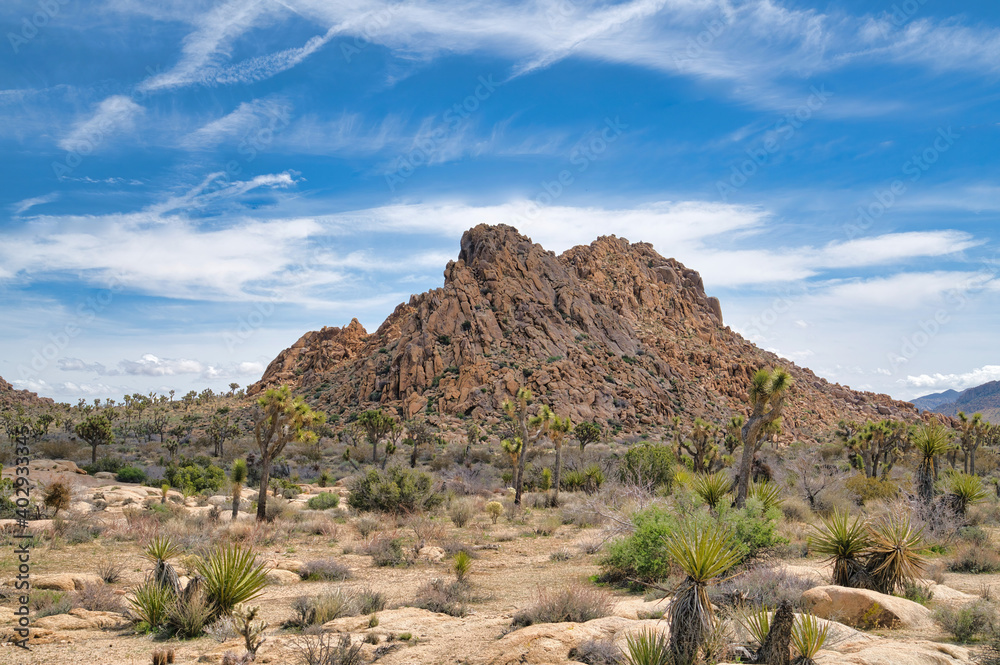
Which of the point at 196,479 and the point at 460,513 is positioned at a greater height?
the point at 196,479

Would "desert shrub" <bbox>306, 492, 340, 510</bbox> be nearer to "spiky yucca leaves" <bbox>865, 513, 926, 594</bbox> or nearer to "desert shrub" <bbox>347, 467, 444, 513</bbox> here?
"desert shrub" <bbox>347, 467, 444, 513</bbox>

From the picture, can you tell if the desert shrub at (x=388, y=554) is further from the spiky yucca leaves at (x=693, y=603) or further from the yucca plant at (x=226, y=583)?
the spiky yucca leaves at (x=693, y=603)

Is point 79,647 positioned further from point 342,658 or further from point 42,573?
point 42,573

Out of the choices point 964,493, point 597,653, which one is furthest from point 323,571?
point 964,493

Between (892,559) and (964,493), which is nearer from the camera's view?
(892,559)

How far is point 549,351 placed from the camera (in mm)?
67250

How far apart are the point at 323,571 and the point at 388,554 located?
194cm

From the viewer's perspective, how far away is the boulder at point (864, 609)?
844cm

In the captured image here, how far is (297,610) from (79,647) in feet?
8.97

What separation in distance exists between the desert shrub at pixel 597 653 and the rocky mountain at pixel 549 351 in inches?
1970

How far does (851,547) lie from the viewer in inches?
406

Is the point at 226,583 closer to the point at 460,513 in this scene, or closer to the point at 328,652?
the point at 328,652

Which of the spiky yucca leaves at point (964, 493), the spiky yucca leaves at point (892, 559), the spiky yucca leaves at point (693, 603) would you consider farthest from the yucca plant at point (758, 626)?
the spiky yucca leaves at point (964, 493)

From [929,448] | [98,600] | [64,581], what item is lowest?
[98,600]
